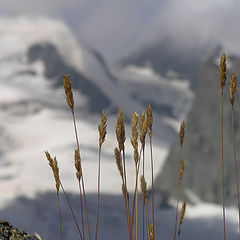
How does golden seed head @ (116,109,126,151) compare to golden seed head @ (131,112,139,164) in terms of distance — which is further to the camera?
golden seed head @ (131,112,139,164)

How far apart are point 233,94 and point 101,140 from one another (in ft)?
3.53

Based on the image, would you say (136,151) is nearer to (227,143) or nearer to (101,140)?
(101,140)

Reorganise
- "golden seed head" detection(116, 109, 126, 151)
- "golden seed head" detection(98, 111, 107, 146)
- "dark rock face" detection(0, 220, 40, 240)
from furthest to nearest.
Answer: "dark rock face" detection(0, 220, 40, 240), "golden seed head" detection(98, 111, 107, 146), "golden seed head" detection(116, 109, 126, 151)

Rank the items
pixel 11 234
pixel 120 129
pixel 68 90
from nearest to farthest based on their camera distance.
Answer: pixel 120 129 < pixel 68 90 < pixel 11 234

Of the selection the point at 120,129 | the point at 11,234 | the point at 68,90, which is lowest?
the point at 11,234

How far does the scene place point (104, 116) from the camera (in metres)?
3.16

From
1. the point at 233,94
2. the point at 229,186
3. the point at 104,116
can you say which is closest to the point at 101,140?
the point at 104,116

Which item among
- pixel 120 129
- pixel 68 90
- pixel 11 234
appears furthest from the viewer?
pixel 11 234

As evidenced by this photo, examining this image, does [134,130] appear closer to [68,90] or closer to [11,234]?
[68,90]

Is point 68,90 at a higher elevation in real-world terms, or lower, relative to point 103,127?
higher

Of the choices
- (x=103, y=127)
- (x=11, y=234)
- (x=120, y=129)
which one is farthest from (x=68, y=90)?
(x=11, y=234)

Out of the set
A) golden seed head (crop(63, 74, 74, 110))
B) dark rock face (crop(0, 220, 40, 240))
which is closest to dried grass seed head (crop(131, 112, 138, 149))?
golden seed head (crop(63, 74, 74, 110))

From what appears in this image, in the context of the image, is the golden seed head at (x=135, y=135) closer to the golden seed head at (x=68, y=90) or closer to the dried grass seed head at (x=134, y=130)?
the dried grass seed head at (x=134, y=130)

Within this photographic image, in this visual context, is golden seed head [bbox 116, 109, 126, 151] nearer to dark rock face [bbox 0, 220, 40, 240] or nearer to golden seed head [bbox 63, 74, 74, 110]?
golden seed head [bbox 63, 74, 74, 110]
